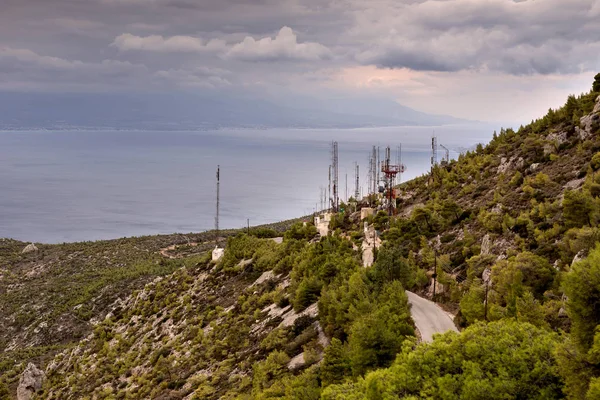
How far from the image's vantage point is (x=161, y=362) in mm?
40906

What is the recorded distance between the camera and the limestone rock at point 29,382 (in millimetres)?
44825

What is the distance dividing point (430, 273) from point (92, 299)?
42476 mm

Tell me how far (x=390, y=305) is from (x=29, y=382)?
114 ft

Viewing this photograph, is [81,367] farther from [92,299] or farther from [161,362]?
[92,299]

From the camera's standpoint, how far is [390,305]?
2795cm

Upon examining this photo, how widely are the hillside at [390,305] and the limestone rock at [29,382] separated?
2.44 ft

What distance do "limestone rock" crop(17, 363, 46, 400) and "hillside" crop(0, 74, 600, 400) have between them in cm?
74

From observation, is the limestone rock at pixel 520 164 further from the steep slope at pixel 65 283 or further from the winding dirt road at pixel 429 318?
the steep slope at pixel 65 283

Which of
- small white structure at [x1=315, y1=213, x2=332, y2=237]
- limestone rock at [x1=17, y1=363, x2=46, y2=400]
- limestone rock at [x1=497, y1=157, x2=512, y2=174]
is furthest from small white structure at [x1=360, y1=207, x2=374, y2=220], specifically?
limestone rock at [x1=17, y1=363, x2=46, y2=400]

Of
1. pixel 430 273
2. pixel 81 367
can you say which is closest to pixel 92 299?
pixel 81 367

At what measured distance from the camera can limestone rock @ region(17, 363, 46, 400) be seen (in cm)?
4483

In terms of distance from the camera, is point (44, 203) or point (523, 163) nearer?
point (523, 163)

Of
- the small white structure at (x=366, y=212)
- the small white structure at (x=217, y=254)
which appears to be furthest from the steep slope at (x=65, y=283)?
the small white structure at (x=366, y=212)

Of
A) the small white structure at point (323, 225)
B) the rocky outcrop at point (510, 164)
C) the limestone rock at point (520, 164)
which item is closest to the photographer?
the limestone rock at point (520, 164)
